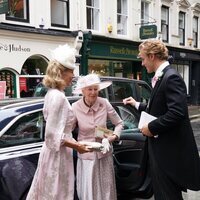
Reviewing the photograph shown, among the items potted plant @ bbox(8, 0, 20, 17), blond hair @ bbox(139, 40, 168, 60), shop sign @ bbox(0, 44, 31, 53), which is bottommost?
blond hair @ bbox(139, 40, 168, 60)

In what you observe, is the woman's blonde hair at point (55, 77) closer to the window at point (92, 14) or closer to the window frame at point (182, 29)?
the window at point (92, 14)

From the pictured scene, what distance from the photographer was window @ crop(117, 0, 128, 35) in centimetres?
1831

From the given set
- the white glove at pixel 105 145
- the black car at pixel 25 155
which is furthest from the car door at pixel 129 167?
the white glove at pixel 105 145

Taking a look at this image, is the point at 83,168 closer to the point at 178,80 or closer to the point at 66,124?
the point at 66,124

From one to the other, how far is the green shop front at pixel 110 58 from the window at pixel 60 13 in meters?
0.97

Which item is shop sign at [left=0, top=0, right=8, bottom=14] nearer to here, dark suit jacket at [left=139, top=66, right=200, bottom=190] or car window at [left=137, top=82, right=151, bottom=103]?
car window at [left=137, top=82, right=151, bottom=103]

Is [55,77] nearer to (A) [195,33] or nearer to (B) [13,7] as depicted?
(B) [13,7]

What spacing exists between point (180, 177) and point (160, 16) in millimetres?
18526

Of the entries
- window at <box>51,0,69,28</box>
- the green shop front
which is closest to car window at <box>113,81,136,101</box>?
the green shop front

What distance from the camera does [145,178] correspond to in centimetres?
459

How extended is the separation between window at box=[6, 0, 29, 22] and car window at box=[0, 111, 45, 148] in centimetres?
959

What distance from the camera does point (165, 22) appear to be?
22.1 metres

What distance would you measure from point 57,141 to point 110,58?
14.6 meters

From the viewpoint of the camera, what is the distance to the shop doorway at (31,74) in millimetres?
13609
